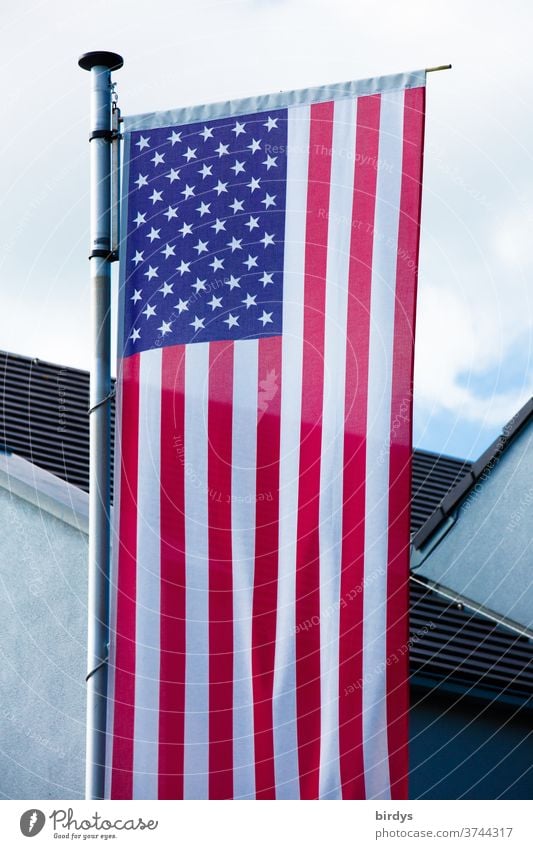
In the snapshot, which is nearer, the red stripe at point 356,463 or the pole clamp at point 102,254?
the red stripe at point 356,463

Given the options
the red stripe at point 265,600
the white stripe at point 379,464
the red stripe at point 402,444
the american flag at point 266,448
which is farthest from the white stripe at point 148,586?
the red stripe at point 402,444

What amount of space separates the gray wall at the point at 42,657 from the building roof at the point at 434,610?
1.46m

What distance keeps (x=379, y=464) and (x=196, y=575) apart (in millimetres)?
1111

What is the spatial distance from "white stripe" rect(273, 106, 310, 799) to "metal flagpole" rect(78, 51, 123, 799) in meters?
0.89

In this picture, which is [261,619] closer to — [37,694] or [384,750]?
[384,750]

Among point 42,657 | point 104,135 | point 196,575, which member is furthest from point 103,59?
point 42,657

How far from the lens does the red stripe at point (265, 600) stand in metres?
6.24

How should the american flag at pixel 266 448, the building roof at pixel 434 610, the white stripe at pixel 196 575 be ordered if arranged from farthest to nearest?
the building roof at pixel 434 610, the white stripe at pixel 196 575, the american flag at pixel 266 448

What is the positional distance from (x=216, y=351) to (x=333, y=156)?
3.92 feet

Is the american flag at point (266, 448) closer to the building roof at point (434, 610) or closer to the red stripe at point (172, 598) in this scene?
the red stripe at point (172, 598)

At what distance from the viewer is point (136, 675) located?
624cm

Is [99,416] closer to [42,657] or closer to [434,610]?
[42,657]

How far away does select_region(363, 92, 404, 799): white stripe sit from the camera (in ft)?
19.8
